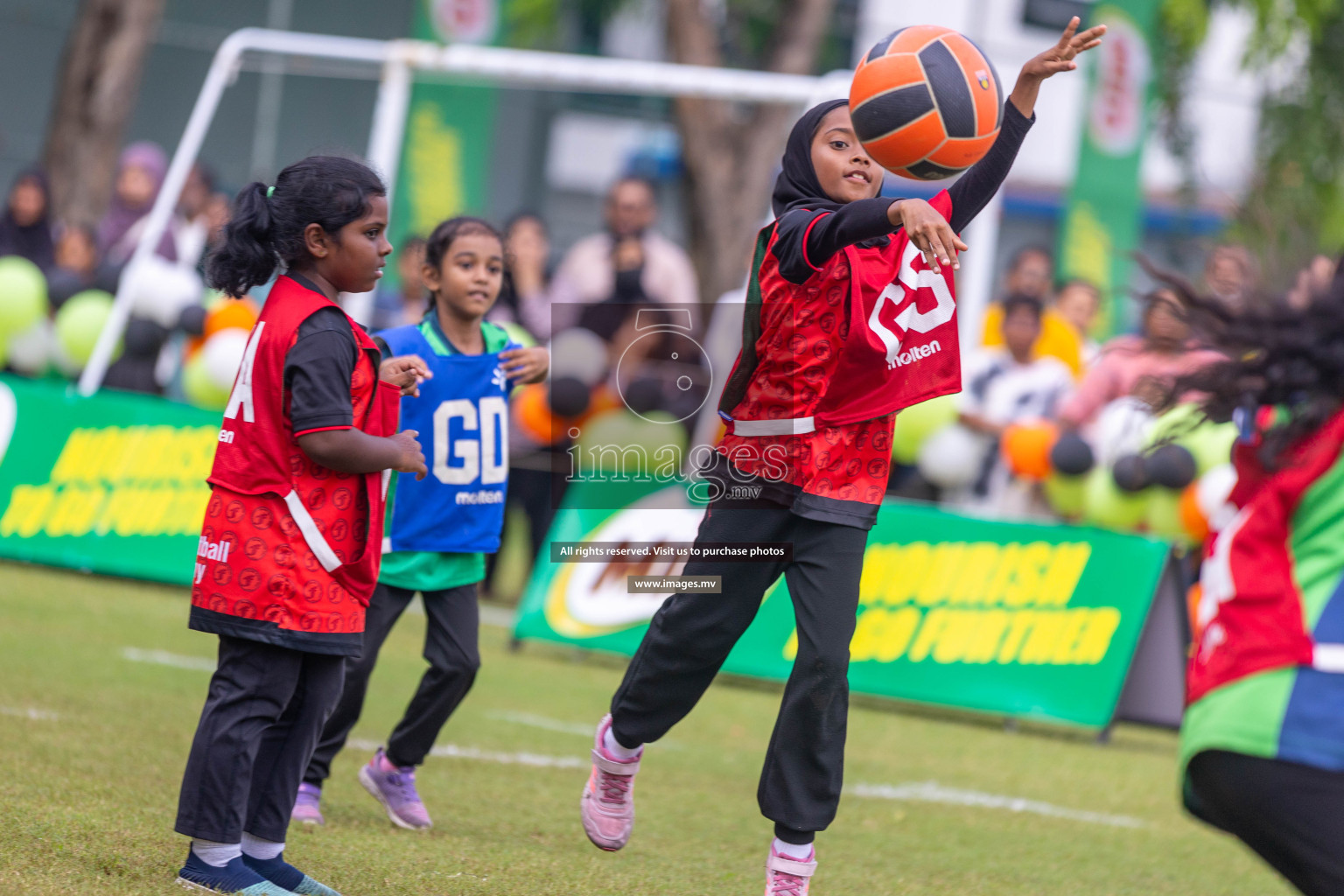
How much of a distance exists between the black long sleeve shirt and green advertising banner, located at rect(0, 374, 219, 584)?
612cm

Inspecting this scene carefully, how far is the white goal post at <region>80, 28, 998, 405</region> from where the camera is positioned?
10031 mm

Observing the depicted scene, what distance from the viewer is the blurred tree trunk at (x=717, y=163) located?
14328mm

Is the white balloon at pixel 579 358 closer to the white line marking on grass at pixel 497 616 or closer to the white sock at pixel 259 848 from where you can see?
the white line marking on grass at pixel 497 616

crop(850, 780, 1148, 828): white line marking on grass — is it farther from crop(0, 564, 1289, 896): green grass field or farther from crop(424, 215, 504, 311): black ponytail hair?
crop(424, 215, 504, 311): black ponytail hair

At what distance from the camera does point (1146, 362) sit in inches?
340

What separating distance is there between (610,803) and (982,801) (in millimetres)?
2274

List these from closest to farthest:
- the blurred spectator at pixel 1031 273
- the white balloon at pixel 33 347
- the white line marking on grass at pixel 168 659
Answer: the white line marking on grass at pixel 168 659 → the white balloon at pixel 33 347 → the blurred spectator at pixel 1031 273

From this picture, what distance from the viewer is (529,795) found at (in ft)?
17.5

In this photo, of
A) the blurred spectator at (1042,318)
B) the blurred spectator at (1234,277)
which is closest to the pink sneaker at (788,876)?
the blurred spectator at (1234,277)

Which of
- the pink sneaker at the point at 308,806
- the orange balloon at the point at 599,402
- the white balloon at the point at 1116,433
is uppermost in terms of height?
the white balloon at the point at 1116,433

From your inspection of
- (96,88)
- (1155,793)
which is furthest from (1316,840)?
(96,88)

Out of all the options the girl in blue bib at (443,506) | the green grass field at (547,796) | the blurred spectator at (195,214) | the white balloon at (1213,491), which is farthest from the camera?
the blurred spectator at (195,214)

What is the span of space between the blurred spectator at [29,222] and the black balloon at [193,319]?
1762 mm

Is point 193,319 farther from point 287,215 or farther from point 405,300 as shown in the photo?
point 287,215
